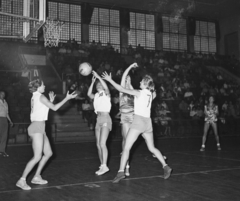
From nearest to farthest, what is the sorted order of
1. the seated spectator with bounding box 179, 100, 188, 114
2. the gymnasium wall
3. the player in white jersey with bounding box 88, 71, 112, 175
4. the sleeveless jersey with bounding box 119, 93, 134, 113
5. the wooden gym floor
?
1. the wooden gym floor
2. the player in white jersey with bounding box 88, 71, 112, 175
3. the sleeveless jersey with bounding box 119, 93, 134, 113
4. the seated spectator with bounding box 179, 100, 188, 114
5. the gymnasium wall

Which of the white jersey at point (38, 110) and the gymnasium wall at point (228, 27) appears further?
the gymnasium wall at point (228, 27)

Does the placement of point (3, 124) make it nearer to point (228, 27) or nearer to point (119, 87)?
point (119, 87)

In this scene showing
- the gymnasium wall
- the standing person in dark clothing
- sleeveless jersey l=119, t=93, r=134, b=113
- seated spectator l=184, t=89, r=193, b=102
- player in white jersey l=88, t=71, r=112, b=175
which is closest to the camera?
player in white jersey l=88, t=71, r=112, b=175

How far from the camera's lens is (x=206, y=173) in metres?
6.17

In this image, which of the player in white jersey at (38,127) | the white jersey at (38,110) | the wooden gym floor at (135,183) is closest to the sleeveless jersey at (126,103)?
the wooden gym floor at (135,183)

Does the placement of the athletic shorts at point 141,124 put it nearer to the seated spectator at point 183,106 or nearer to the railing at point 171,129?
the railing at point 171,129

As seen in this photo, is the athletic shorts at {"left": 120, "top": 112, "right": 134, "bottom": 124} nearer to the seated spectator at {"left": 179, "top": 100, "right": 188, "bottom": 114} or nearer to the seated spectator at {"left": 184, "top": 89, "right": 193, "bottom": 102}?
the seated spectator at {"left": 179, "top": 100, "right": 188, "bottom": 114}

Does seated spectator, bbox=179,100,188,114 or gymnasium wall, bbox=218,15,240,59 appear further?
gymnasium wall, bbox=218,15,240,59

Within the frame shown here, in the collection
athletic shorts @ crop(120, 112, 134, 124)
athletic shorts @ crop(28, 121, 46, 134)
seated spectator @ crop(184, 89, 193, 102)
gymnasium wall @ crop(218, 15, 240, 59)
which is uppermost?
gymnasium wall @ crop(218, 15, 240, 59)

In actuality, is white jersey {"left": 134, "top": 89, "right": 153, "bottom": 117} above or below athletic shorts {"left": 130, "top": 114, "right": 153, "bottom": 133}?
above

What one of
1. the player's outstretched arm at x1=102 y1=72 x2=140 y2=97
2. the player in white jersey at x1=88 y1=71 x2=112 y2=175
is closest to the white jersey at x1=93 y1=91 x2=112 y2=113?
the player in white jersey at x1=88 y1=71 x2=112 y2=175

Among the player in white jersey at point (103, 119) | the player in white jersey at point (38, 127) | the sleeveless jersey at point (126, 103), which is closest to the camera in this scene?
the player in white jersey at point (38, 127)

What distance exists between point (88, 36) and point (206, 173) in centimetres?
2165

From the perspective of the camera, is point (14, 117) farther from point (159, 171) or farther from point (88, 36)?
point (88, 36)
